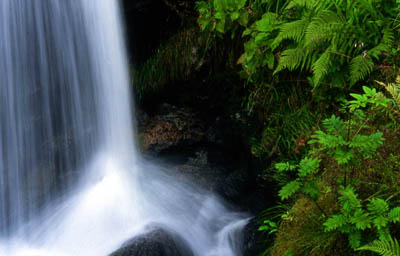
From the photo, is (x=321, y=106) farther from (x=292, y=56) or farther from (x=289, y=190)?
(x=289, y=190)

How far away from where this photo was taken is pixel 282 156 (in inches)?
Result: 144

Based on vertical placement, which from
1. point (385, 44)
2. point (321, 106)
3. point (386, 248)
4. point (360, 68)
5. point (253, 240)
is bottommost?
point (253, 240)

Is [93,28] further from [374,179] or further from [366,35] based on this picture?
[374,179]

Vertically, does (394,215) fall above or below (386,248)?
above

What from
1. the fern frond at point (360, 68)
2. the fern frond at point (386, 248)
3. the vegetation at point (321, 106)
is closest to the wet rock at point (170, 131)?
the vegetation at point (321, 106)

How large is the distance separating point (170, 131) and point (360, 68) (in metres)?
2.59

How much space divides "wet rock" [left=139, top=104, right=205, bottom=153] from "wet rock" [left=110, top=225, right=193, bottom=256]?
4.98 feet

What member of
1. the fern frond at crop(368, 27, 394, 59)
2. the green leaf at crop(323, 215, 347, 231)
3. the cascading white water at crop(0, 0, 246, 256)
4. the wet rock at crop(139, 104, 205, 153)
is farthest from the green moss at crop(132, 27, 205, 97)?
the green leaf at crop(323, 215, 347, 231)

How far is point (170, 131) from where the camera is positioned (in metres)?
4.96

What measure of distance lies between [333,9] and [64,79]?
2931 millimetres

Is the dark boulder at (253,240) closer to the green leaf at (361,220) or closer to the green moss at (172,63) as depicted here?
the green leaf at (361,220)

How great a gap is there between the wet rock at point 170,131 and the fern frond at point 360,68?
223cm

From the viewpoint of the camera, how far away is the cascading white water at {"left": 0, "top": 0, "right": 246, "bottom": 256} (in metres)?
3.98

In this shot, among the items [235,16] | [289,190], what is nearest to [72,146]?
[235,16]
